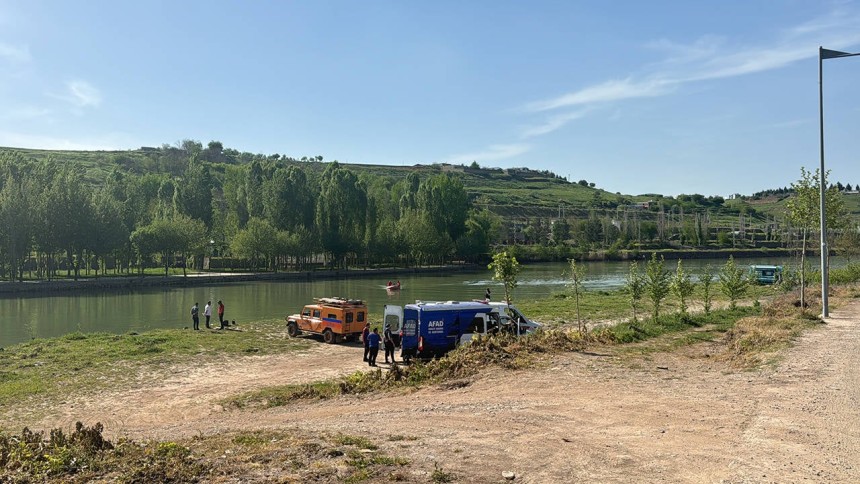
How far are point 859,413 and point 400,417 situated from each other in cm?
839

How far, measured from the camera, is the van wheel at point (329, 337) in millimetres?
29016

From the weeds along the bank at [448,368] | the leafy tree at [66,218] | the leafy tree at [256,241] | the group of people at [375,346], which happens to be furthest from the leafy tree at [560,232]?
the weeds along the bank at [448,368]

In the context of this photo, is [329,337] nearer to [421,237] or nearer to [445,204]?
[421,237]

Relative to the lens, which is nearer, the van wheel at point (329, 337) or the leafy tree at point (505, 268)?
the leafy tree at point (505, 268)

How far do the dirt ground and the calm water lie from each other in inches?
862

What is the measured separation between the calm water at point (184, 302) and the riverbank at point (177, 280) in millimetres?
5109

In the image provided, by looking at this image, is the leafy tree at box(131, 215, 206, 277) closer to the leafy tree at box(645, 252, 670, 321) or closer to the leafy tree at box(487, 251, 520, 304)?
Answer: the leafy tree at box(487, 251, 520, 304)

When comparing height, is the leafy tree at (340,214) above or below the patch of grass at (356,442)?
above

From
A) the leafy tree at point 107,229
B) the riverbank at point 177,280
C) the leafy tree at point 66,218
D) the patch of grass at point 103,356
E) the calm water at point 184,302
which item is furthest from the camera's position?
the leafy tree at point 107,229

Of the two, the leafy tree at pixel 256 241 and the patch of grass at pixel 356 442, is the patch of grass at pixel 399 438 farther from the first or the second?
the leafy tree at pixel 256 241

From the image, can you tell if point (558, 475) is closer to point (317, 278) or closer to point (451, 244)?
point (317, 278)

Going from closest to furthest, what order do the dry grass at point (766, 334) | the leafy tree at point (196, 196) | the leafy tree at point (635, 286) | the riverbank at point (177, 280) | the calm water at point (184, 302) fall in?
the dry grass at point (766, 334) < the leafy tree at point (635, 286) < the calm water at point (184, 302) < the riverbank at point (177, 280) < the leafy tree at point (196, 196)

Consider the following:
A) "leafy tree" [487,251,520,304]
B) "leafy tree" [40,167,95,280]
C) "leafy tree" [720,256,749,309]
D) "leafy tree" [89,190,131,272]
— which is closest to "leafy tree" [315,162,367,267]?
"leafy tree" [89,190,131,272]

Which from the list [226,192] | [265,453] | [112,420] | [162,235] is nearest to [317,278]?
[162,235]
